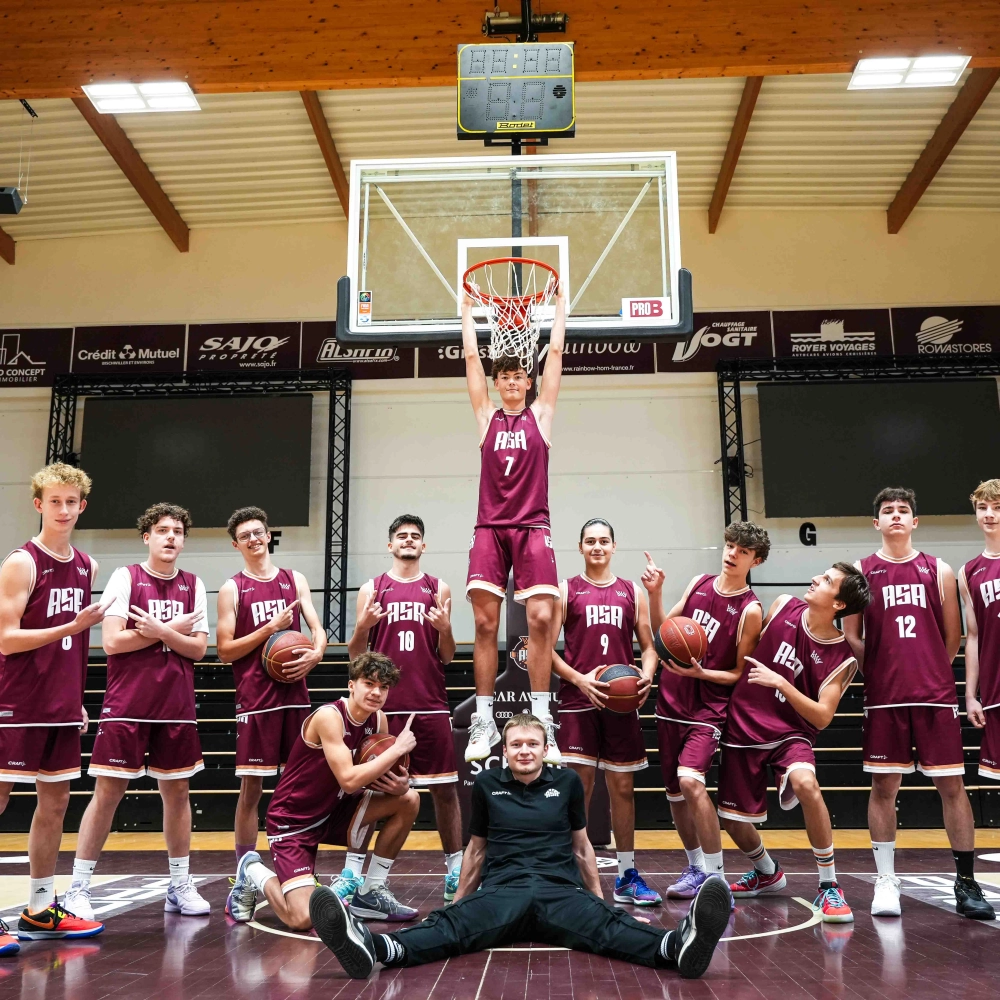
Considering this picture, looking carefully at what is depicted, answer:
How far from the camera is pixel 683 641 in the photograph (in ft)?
16.8

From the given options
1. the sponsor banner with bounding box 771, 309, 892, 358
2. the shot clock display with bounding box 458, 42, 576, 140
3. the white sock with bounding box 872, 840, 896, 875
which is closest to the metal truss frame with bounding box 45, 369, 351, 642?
the sponsor banner with bounding box 771, 309, 892, 358

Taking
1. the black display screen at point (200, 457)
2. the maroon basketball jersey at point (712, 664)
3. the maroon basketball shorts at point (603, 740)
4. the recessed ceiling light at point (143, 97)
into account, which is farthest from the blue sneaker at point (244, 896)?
the black display screen at point (200, 457)

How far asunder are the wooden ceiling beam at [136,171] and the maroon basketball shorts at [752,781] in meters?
11.1

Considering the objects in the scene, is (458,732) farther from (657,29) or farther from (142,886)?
(657,29)

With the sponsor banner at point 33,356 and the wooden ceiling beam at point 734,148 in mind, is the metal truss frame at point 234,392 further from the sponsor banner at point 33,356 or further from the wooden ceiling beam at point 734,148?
the wooden ceiling beam at point 734,148

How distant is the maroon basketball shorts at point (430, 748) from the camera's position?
5.33 metres

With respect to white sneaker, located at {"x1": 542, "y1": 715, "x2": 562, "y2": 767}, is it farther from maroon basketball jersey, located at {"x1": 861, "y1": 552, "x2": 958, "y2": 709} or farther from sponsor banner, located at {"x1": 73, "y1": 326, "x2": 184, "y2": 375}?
sponsor banner, located at {"x1": 73, "y1": 326, "x2": 184, "y2": 375}

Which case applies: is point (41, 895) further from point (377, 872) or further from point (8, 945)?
point (377, 872)

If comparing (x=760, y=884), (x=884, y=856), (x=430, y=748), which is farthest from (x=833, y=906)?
(x=430, y=748)

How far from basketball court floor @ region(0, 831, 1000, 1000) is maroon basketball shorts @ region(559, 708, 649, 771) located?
0.80 metres

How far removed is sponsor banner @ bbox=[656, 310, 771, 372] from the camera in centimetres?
1466

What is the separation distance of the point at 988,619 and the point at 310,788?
12.5 ft

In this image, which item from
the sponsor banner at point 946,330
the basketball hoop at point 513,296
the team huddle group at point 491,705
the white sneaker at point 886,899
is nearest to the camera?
the team huddle group at point 491,705

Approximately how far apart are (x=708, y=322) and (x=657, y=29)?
6.36 metres
